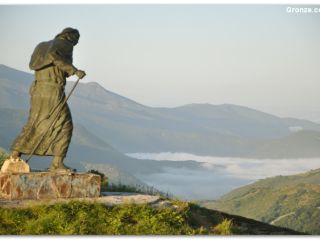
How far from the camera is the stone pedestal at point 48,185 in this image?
40.7 feet

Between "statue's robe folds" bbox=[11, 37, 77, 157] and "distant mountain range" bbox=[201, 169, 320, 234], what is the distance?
4.51m

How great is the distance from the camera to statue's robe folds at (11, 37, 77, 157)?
12750 millimetres

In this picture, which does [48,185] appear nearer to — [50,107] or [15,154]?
[15,154]

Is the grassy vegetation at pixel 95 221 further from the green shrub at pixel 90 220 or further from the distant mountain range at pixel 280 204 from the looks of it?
the distant mountain range at pixel 280 204

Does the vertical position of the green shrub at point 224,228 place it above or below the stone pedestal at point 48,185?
below

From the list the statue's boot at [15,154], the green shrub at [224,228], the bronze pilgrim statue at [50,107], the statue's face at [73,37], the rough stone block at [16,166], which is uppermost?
the statue's face at [73,37]

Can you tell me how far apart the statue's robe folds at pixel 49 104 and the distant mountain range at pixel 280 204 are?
451 cm

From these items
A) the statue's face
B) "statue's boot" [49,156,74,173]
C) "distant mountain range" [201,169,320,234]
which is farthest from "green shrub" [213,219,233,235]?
the statue's face

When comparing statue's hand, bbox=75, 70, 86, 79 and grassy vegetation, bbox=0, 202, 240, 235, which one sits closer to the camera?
grassy vegetation, bbox=0, 202, 240, 235

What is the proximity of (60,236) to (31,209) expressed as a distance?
2.38ft

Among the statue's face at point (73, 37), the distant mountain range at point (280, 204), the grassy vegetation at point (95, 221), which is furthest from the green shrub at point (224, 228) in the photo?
the statue's face at point (73, 37)

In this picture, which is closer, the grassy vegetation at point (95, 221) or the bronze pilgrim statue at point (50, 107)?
the grassy vegetation at point (95, 221)

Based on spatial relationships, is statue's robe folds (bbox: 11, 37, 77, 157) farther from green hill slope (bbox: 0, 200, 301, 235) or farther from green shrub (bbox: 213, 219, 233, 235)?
green shrub (bbox: 213, 219, 233, 235)

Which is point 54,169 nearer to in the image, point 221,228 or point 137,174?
point 221,228
